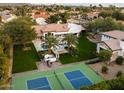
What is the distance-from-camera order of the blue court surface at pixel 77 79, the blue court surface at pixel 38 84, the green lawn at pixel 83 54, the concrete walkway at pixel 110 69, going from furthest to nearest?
the green lawn at pixel 83 54 → the concrete walkway at pixel 110 69 → the blue court surface at pixel 77 79 → the blue court surface at pixel 38 84

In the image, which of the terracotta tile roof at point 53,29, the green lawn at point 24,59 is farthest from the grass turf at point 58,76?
Answer: the terracotta tile roof at point 53,29

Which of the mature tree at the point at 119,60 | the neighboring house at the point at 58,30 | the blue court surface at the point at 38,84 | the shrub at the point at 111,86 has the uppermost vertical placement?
the shrub at the point at 111,86

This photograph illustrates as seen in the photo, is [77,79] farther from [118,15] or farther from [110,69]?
[118,15]

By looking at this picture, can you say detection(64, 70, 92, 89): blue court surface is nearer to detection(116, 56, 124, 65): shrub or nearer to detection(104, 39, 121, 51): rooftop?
detection(116, 56, 124, 65): shrub

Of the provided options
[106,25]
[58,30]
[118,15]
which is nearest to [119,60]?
[106,25]

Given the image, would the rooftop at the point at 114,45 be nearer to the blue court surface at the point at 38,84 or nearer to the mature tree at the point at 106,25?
the blue court surface at the point at 38,84

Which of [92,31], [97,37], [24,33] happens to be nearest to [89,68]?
[24,33]
